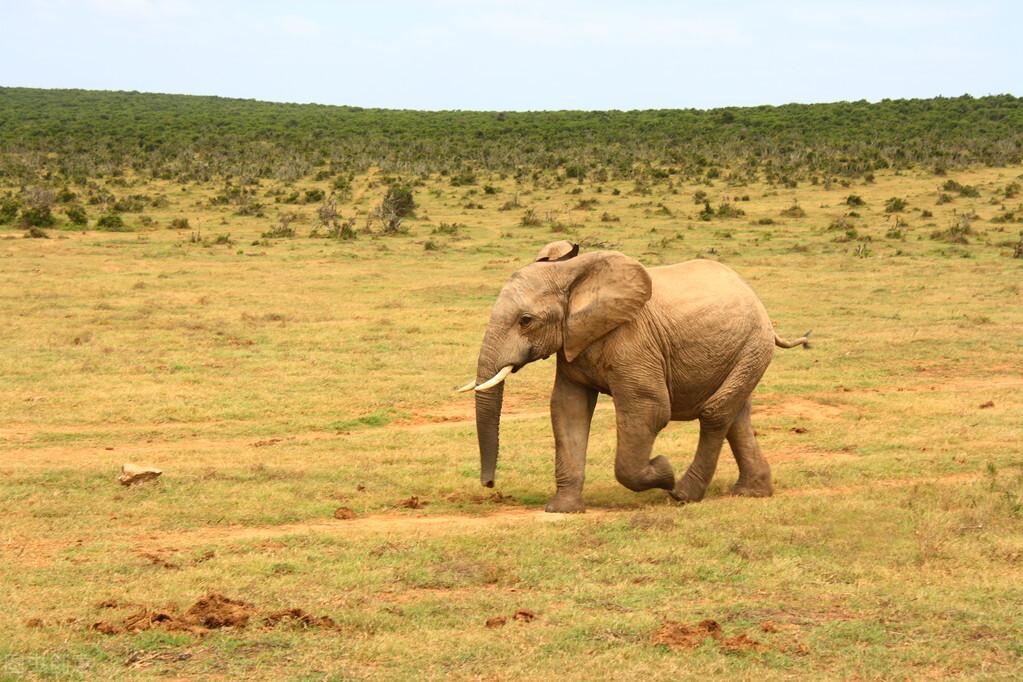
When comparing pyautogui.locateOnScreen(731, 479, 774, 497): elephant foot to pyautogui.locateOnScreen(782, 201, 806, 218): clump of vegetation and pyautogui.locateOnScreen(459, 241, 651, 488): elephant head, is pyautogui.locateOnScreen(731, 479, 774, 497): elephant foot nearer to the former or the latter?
pyautogui.locateOnScreen(459, 241, 651, 488): elephant head

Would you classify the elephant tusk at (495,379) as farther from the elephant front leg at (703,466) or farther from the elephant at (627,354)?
the elephant front leg at (703,466)

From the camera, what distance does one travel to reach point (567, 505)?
384 inches

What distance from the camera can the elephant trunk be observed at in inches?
377

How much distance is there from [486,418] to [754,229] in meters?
22.8

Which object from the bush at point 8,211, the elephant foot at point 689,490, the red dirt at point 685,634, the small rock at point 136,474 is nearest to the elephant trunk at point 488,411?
the elephant foot at point 689,490

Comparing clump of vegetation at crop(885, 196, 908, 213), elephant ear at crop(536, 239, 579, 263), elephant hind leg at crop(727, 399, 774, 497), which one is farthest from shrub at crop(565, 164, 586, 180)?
elephant ear at crop(536, 239, 579, 263)

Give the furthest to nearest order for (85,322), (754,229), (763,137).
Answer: (763,137) < (754,229) < (85,322)

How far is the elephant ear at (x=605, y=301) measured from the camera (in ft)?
31.4

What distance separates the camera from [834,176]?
4138 cm

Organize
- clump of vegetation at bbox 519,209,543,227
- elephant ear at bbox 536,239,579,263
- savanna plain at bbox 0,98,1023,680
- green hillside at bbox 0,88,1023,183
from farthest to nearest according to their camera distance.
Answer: green hillside at bbox 0,88,1023,183, clump of vegetation at bbox 519,209,543,227, elephant ear at bbox 536,239,579,263, savanna plain at bbox 0,98,1023,680

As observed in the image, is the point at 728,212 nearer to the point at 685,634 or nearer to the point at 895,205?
the point at 895,205

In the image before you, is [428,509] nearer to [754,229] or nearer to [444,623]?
[444,623]

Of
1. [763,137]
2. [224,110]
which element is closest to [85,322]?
[763,137]

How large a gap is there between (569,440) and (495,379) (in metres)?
0.77
